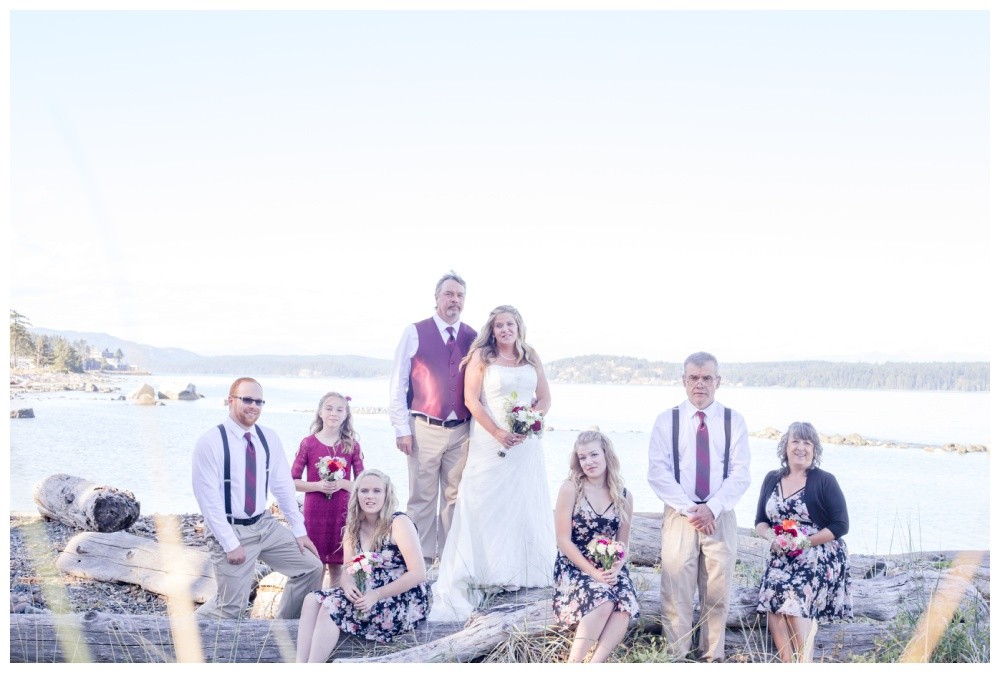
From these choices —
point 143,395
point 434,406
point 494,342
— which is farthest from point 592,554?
point 143,395

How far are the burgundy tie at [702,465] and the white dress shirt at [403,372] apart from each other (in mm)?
2470

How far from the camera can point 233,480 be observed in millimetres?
5805

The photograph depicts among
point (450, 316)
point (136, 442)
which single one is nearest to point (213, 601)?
point (450, 316)

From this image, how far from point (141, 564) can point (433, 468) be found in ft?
11.1

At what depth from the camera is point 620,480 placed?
5.49 meters

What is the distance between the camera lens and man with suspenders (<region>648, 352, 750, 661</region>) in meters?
5.38

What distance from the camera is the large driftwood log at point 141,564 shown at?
8.00 meters

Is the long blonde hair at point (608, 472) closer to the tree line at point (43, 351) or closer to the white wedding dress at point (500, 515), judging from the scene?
the white wedding dress at point (500, 515)

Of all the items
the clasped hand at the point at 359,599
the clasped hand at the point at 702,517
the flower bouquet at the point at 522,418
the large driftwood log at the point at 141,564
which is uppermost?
the flower bouquet at the point at 522,418

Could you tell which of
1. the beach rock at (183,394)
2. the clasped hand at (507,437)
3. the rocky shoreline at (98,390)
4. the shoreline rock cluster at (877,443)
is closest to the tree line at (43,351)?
the rocky shoreline at (98,390)

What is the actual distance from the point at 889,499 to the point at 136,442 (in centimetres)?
1550

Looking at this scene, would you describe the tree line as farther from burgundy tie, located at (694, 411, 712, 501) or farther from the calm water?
burgundy tie, located at (694, 411, 712, 501)

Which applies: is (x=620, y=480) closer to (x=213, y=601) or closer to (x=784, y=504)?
(x=784, y=504)

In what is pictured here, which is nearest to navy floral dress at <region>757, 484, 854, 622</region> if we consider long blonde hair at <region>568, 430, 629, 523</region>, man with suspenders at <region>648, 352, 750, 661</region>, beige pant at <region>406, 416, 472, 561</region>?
man with suspenders at <region>648, 352, 750, 661</region>
